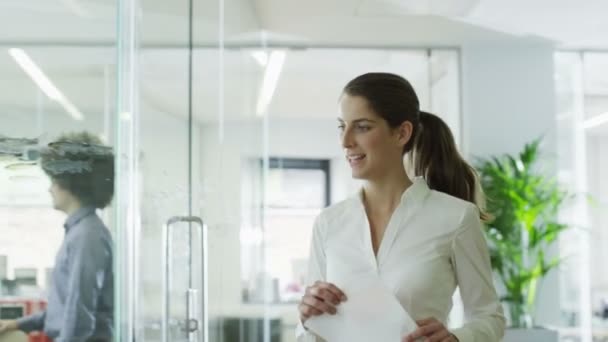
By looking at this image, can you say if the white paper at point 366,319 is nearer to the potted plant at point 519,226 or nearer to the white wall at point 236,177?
the white wall at point 236,177

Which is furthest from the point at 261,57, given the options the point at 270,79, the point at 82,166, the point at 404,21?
the point at 82,166

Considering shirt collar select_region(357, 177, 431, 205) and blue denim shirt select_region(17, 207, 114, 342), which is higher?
shirt collar select_region(357, 177, 431, 205)

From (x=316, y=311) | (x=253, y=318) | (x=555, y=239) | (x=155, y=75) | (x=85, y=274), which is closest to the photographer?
(x=316, y=311)

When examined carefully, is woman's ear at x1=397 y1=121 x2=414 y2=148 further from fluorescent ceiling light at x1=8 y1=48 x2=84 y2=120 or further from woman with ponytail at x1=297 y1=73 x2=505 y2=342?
fluorescent ceiling light at x1=8 y1=48 x2=84 y2=120

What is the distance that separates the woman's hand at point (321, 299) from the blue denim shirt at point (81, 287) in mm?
547

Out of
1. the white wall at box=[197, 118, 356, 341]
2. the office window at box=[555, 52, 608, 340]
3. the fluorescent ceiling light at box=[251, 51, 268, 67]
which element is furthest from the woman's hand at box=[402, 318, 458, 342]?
the office window at box=[555, 52, 608, 340]

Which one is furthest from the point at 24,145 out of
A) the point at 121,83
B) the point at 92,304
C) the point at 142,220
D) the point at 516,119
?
the point at 516,119

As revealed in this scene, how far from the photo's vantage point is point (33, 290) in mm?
1815

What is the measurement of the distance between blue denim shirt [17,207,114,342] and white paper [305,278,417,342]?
0.55m

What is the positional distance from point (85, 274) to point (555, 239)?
18.5 ft

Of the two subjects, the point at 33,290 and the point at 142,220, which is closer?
the point at 33,290

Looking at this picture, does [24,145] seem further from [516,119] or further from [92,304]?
[516,119]

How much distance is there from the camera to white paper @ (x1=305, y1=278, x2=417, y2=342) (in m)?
1.70

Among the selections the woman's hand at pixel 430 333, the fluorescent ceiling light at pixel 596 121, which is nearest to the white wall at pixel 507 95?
the fluorescent ceiling light at pixel 596 121
